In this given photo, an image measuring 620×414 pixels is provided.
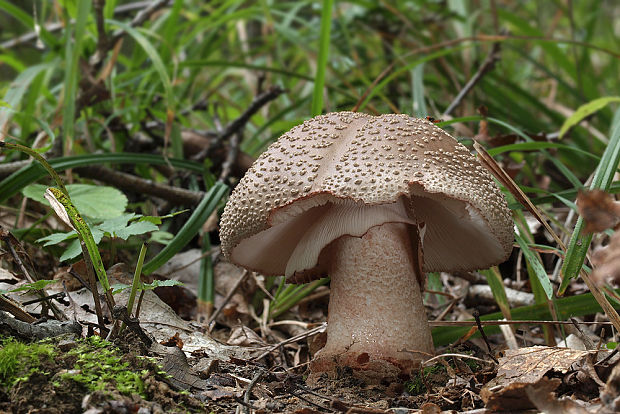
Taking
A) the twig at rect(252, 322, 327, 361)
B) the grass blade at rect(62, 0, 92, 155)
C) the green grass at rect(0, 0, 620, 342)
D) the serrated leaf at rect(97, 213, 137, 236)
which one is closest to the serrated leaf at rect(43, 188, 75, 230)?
the serrated leaf at rect(97, 213, 137, 236)

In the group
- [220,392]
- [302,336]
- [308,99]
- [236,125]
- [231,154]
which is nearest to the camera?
[220,392]

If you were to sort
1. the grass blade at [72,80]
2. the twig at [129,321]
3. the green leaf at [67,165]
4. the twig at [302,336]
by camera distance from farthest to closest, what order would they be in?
1. the grass blade at [72,80]
2. the green leaf at [67,165]
3. the twig at [302,336]
4. the twig at [129,321]

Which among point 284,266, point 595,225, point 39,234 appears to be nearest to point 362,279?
point 284,266

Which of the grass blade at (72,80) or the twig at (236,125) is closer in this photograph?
the grass blade at (72,80)

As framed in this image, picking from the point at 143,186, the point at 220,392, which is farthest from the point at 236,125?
the point at 220,392

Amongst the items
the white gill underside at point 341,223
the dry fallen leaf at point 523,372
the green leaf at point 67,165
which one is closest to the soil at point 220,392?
the dry fallen leaf at point 523,372

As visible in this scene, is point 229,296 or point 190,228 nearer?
point 190,228

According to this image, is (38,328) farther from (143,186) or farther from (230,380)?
(143,186)

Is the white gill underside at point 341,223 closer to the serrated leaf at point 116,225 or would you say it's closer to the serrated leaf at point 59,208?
the serrated leaf at point 116,225

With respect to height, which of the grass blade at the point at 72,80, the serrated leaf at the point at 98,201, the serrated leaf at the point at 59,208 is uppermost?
the grass blade at the point at 72,80
